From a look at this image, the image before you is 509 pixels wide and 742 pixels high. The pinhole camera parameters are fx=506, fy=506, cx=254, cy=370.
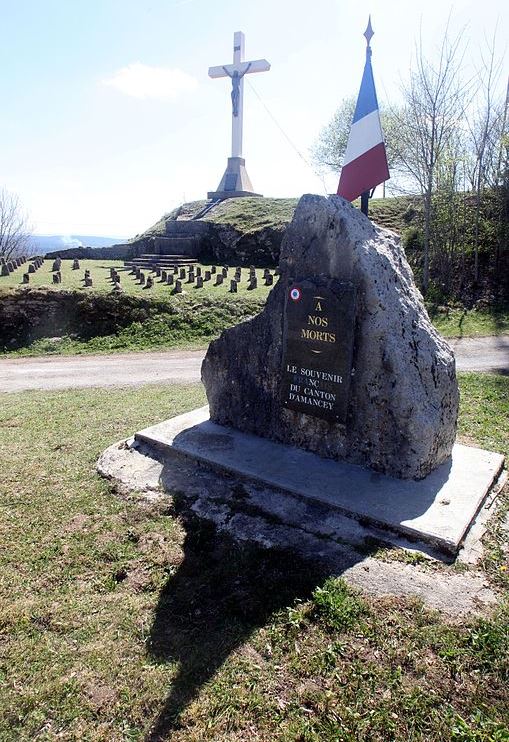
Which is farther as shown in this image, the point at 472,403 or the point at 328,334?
the point at 472,403

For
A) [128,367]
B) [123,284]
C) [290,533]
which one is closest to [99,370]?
[128,367]

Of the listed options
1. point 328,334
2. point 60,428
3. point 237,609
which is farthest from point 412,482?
point 60,428

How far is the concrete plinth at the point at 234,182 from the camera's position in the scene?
1476 inches

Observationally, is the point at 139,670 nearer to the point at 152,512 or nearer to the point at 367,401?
the point at 152,512

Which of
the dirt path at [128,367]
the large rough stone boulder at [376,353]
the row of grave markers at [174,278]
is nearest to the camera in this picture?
the large rough stone boulder at [376,353]

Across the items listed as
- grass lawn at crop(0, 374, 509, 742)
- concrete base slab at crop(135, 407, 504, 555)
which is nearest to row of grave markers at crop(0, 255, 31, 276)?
concrete base slab at crop(135, 407, 504, 555)

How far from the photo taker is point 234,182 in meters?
37.9

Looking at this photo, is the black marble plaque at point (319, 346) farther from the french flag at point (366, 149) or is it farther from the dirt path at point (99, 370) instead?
the dirt path at point (99, 370)

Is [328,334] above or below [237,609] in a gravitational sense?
above

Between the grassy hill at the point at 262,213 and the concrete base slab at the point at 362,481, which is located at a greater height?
the grassy hill at the point at 262,213

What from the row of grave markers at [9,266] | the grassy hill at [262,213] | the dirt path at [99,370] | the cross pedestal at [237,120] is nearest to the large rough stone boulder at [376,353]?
the dirt path at [99,370]

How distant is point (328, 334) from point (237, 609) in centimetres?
278

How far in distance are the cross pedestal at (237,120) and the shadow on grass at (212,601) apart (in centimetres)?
3600

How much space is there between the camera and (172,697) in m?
2.93
